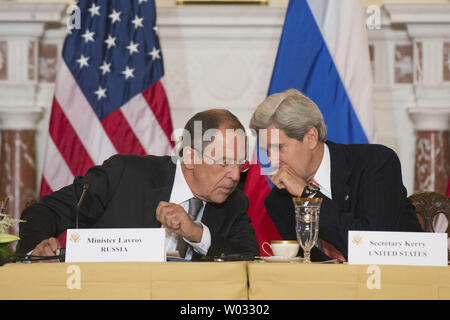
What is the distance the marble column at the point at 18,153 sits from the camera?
4387 mm

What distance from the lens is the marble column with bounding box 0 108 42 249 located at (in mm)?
4387

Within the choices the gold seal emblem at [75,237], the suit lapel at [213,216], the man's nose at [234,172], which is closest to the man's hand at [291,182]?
the man's nose at [234,172]

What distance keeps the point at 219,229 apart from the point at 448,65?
256 cm

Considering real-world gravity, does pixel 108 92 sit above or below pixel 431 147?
above

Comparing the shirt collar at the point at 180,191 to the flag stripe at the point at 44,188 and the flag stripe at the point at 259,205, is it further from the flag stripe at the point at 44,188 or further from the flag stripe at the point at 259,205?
the flag stripe at the point at 44,188

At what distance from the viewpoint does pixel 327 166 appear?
2531 mm

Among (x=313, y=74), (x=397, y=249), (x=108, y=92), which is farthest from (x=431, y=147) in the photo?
(x=397, y=249)

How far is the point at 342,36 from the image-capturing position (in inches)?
151

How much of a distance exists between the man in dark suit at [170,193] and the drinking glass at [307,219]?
379 millimetres

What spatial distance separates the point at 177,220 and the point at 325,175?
0.71 metres

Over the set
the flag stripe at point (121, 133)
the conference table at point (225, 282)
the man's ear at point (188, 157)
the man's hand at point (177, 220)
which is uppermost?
the flag stripe at point (121, 133)

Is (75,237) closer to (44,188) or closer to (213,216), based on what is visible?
(213,216)
